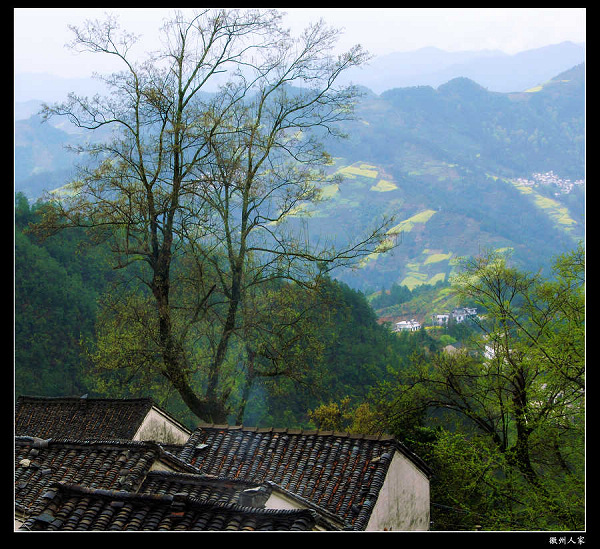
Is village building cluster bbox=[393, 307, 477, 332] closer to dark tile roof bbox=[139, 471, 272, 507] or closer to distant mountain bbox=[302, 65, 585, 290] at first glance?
distant mountain bbox=[302, 65, 585, 290]

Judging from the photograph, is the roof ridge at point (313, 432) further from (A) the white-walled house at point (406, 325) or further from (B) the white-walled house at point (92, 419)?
(A) the white-walled house at point (406, 325)

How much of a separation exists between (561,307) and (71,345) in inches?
1222

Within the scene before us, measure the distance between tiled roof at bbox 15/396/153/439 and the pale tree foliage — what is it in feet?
3.22

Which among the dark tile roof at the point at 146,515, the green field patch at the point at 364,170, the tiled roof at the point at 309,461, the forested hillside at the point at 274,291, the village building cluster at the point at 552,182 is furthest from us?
the village building cluster at the point at 552,182

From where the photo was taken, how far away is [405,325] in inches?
2029

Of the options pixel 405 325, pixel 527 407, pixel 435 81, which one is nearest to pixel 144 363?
pixel 527 407

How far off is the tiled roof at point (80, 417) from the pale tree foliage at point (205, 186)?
983mm

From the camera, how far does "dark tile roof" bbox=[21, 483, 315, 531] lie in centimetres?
393

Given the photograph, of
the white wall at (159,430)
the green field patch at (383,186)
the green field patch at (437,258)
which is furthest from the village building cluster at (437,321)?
the green field patch at (383,186)

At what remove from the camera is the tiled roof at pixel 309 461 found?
25.6 feet

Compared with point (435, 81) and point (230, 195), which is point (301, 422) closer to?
point (230, 195)

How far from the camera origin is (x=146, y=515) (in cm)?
425

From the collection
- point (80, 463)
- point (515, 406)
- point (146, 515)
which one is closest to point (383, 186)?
point (515, 406)

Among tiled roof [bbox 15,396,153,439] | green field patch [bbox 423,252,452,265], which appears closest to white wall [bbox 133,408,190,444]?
tiled roof [bbox 15,396,153,439]
